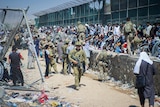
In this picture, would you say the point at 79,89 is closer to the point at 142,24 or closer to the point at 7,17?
the point at 7,17

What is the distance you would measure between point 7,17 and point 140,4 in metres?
10.4

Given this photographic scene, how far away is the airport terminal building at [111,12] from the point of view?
16062 mm

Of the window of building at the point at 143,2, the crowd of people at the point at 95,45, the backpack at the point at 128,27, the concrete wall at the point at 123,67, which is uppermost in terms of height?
the window of building at the point at 143,2

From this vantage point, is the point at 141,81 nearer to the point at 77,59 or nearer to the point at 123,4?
the point at 77,59

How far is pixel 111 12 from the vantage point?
803 inches

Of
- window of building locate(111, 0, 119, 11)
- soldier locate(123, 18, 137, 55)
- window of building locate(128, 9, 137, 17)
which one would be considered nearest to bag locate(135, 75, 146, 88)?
soldier locate(123, 18, 137, 55)

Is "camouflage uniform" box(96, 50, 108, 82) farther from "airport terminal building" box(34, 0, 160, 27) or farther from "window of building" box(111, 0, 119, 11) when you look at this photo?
"window of building" box(111, 0, 119, 11)

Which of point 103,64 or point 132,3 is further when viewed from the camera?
point 132,3

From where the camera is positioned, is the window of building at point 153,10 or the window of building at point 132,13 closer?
the window of building at point 153,10

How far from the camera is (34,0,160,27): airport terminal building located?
52.7 feet

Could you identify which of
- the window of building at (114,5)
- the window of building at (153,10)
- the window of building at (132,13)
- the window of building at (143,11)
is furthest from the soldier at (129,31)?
the window of building at (114,5)

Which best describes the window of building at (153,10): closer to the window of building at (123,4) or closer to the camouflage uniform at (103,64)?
the window of building at (123,4)

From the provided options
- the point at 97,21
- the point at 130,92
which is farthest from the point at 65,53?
the point at 97,21

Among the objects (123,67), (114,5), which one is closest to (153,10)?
(114,5)
